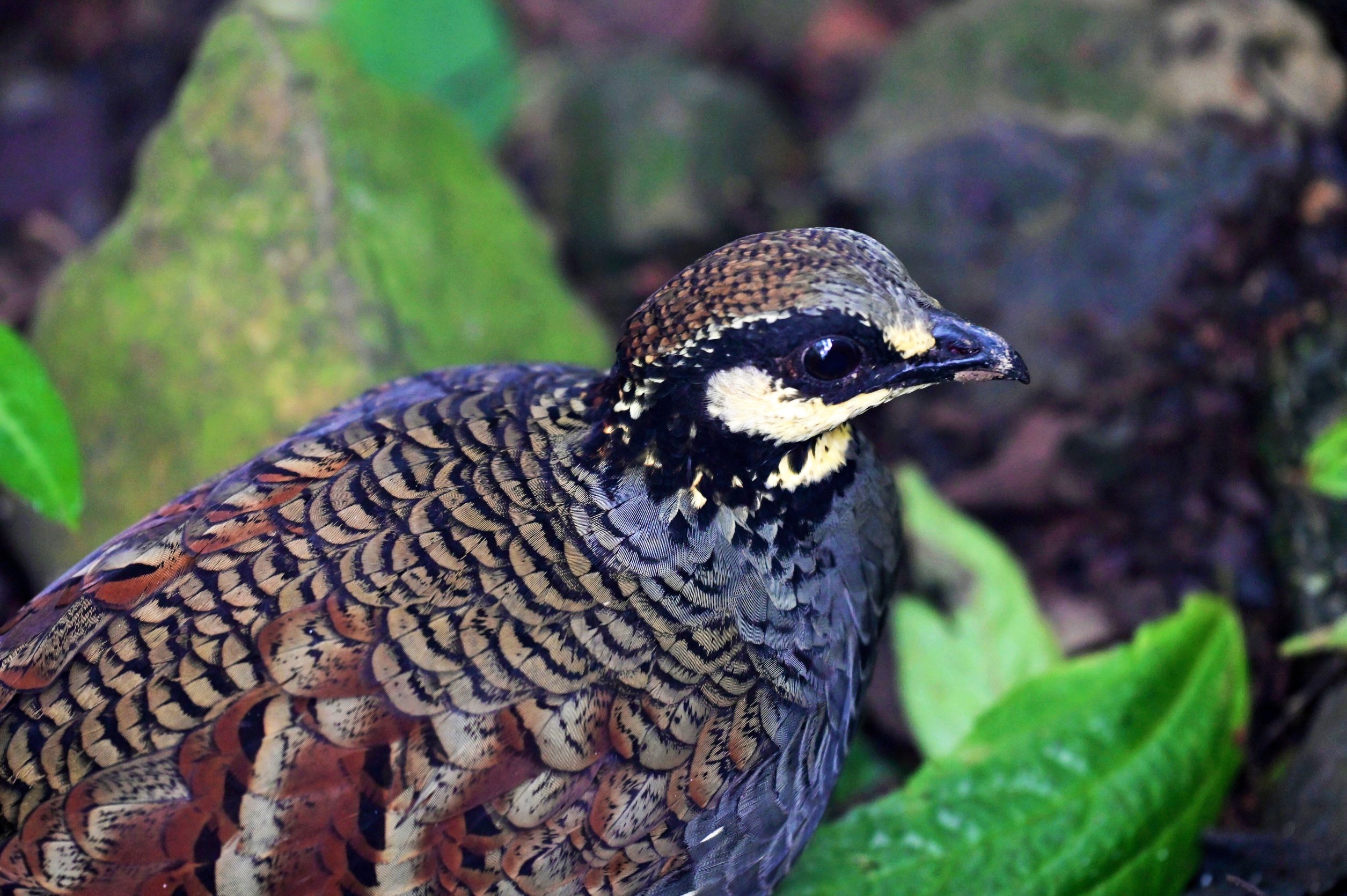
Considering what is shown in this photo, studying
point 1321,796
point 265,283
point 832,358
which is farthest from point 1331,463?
point 265,283

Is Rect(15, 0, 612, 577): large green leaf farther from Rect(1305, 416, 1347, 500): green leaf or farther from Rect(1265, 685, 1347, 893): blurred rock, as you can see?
Rect(1265, 685, 1347, 893): blurred rock

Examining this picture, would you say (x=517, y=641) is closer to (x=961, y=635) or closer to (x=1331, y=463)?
(x=961, y=635)

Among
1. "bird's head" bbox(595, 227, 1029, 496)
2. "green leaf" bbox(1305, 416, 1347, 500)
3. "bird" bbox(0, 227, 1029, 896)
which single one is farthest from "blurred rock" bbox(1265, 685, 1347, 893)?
"bird's head" bbox(595, 227, 1029, 496)

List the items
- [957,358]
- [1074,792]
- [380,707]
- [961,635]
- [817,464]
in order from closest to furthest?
1. [380,707]
2. [957,358]
3. [817,464]
4. [1074,792]
5. [961,635]

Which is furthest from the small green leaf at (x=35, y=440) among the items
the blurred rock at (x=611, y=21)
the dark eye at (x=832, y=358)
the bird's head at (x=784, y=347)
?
the blurred rock at (x=611, y=21)

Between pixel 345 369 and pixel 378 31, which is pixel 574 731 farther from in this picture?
pixel 378 31

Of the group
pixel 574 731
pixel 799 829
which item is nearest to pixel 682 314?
pixel 574 731
